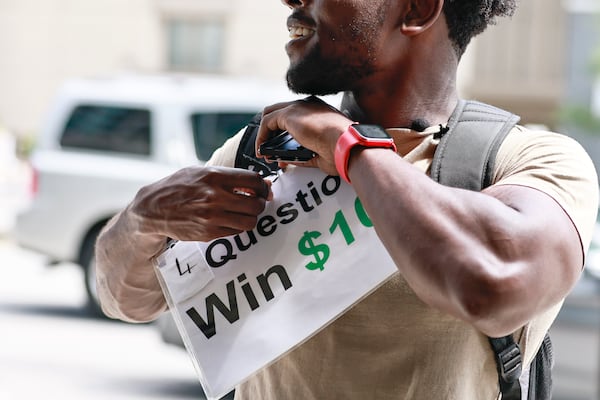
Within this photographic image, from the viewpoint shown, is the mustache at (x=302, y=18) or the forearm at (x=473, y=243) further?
the mustache at (x=302, y=18)

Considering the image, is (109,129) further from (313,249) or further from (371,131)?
(371,131)

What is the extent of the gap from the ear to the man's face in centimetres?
5

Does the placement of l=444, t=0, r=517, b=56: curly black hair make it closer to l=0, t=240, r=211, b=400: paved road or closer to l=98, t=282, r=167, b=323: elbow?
l=98, t=282, r=167, b=323: elbow

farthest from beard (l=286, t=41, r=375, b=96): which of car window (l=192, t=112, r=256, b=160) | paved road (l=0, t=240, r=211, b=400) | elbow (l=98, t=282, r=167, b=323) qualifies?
car window (l=192, t=112, r=256, b=160)

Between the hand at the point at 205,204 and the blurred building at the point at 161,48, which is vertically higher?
the hand at the point at 205,204

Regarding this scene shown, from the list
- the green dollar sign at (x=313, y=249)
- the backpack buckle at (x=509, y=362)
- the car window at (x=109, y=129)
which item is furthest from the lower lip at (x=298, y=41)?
the car window at (x=109, y=129)

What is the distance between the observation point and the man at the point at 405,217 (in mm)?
1740

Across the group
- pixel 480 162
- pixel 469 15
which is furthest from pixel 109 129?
pixel 480 162

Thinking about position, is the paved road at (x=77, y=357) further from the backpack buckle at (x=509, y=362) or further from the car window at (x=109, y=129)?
the backpack buckle at (x=509, y=362)

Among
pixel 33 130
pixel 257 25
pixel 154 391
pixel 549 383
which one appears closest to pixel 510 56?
pixel 257 25

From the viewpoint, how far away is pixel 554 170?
74.5 inches

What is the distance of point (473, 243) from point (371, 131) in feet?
0.89

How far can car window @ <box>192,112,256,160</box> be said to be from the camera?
970 cm

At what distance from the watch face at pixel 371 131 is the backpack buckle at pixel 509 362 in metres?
0.40
